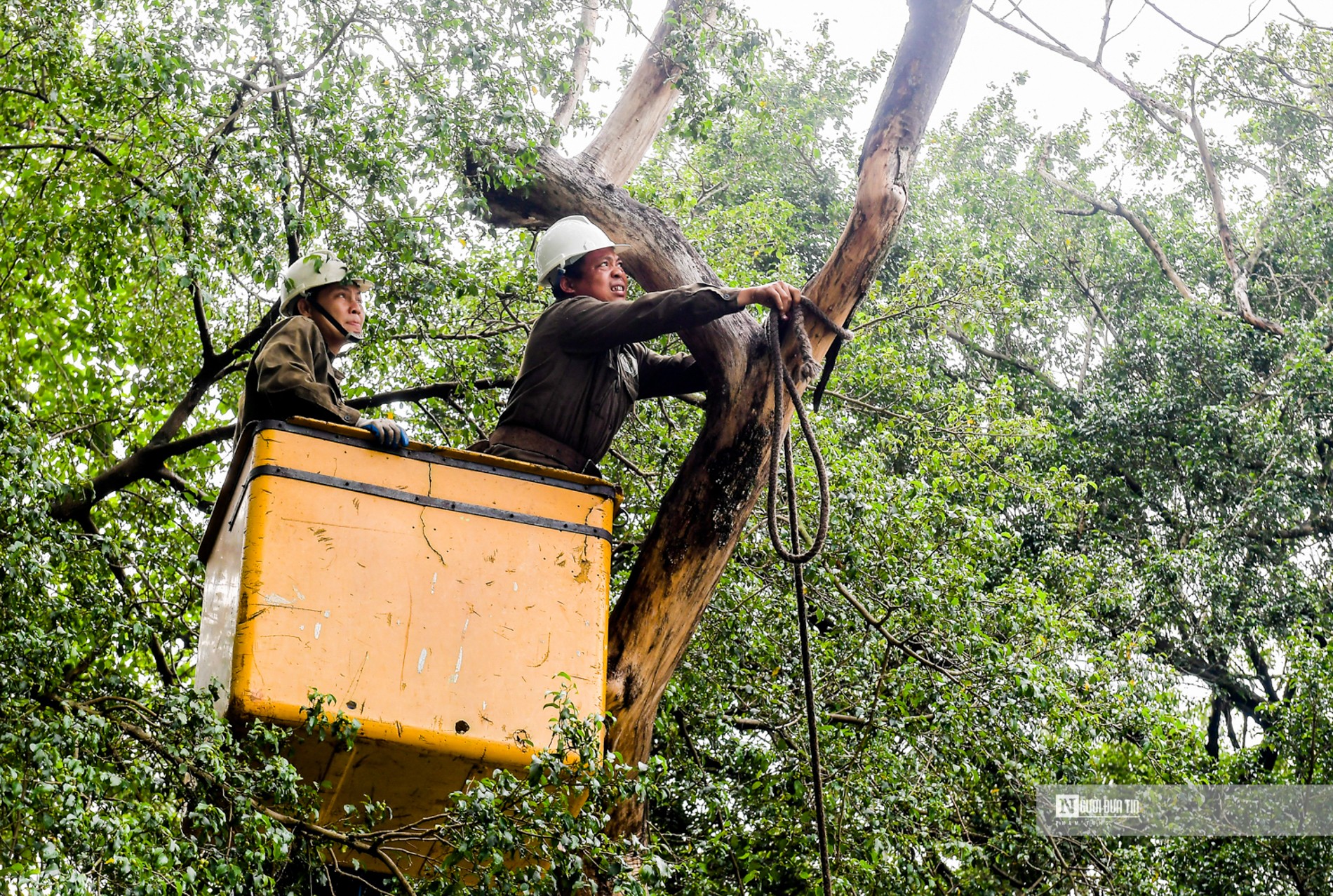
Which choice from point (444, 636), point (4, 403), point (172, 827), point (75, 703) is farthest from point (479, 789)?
point (4, 403)

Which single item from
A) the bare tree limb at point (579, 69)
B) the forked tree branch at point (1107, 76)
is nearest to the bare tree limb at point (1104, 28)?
the forked tree branch at point (1107, 76)

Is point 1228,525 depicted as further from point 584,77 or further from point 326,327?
point 326,327

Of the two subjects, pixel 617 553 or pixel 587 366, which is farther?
pixel 617 553

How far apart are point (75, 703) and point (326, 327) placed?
130cm

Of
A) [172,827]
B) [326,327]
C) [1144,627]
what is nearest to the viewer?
[172,827]

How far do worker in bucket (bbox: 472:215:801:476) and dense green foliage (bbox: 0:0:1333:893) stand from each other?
95 centimetres

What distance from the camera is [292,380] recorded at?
10.2ft

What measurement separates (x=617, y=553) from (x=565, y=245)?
2.14 meters

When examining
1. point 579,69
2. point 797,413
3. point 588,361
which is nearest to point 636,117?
point 579,69

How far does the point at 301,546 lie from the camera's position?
108 inches

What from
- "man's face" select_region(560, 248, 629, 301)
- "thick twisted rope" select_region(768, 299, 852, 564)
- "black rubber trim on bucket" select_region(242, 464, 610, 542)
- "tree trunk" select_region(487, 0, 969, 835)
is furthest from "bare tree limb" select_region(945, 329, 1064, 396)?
"black rubber trim on bucket" select_region(242, 464, 610, 542)

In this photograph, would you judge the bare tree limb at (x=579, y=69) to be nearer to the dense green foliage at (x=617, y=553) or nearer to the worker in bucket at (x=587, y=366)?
the dense green foliage at (x=617, y=553)

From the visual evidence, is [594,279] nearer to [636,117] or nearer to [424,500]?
[424,500]

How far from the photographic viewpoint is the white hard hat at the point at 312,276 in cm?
390
